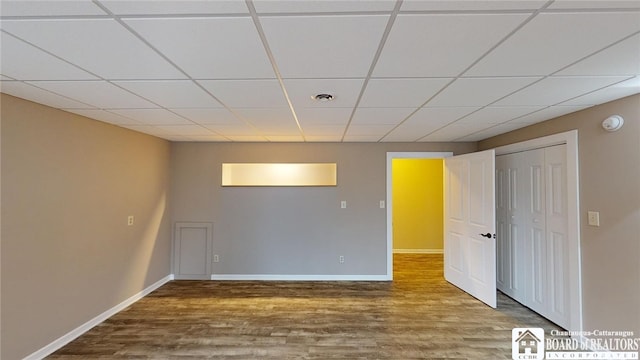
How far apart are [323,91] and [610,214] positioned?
259cm

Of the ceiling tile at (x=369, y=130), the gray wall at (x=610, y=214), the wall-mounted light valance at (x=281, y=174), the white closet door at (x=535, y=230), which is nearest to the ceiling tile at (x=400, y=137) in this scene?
the ceiling tile at (x=369, y=130)

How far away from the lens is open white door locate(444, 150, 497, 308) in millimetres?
3686

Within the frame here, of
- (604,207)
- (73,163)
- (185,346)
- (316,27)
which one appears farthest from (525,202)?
(73,163)

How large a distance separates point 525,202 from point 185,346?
13.2 ft

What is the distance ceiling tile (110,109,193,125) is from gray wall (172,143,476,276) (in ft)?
4.83

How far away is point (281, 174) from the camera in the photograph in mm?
5066

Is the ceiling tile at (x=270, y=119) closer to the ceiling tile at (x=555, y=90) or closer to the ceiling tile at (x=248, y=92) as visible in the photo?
the ceiling tile at (x=248, y=92)

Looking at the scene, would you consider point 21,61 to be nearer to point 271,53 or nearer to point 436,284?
point 271,53

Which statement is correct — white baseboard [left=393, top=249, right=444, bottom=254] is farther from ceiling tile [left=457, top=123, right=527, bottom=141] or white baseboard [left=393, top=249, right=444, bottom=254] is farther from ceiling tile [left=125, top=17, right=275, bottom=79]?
ceiling tile [left=125, top=17, right=275, bottom=79]

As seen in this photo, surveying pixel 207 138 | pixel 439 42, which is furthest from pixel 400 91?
pixel 207 138

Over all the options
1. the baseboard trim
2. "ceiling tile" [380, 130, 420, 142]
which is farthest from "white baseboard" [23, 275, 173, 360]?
"ceiling tile" [380, 130, 420, 142]

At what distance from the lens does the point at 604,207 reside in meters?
2.54

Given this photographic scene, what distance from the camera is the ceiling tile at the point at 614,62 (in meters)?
1.50

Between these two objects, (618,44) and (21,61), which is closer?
(618,44)
